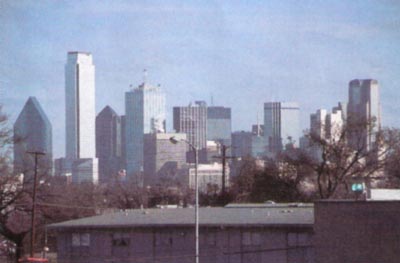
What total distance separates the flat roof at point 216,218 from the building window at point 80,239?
383 millimetres

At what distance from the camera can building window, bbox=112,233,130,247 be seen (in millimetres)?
43312

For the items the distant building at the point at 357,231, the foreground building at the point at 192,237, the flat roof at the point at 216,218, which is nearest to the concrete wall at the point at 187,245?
the foreground building at the point at 192,237

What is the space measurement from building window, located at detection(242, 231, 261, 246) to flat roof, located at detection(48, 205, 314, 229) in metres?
0.47

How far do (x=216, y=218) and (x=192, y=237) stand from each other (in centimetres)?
147

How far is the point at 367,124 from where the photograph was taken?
75438mm

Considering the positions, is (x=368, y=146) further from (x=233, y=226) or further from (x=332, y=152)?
(x=233, y=226)

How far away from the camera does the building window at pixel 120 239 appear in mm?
43312

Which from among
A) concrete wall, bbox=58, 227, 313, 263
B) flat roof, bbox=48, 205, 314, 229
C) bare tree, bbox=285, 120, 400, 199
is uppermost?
bare tree, bbox=285, 120, 400, 199

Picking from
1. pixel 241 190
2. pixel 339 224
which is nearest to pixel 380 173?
pixel 241 190

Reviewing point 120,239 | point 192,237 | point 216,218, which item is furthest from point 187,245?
point 120,239

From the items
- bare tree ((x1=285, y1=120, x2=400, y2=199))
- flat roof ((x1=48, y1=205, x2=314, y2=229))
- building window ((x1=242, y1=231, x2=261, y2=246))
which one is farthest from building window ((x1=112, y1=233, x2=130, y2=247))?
bare tree ((x1=285, y1=120, x2=400, y2=199))

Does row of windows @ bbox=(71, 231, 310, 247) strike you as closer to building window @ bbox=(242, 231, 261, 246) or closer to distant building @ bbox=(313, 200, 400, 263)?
building window @ bbox=(242, 231, 261, 246)

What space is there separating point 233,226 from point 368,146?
37200 mm

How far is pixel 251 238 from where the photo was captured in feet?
135
